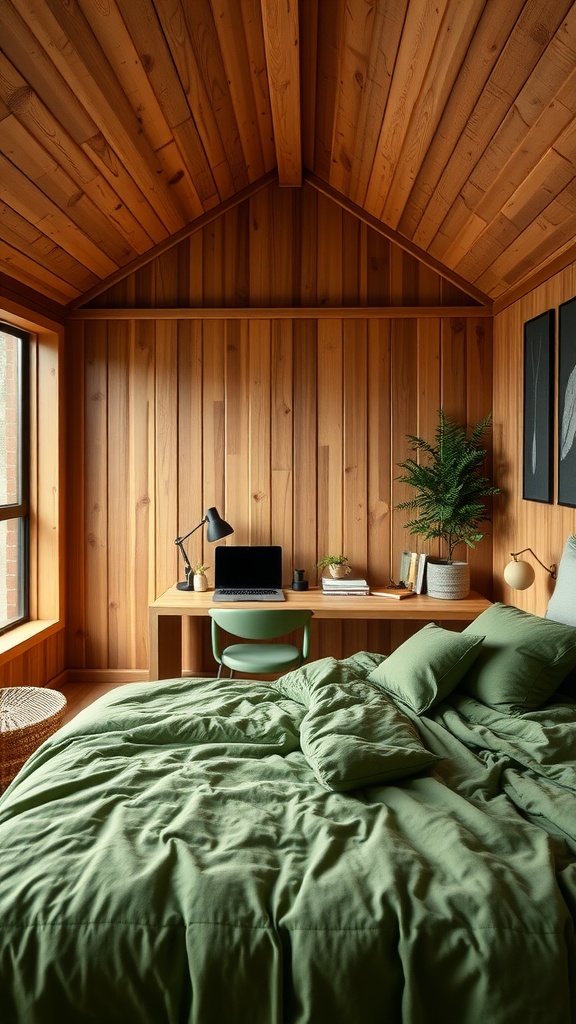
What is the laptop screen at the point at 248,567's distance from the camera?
4.13 m

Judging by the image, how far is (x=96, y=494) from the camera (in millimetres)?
4414

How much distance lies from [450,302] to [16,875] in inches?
148

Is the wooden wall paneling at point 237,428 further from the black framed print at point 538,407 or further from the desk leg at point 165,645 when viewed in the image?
the black framed print at point 538,407

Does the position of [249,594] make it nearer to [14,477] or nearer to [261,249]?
[14,477]

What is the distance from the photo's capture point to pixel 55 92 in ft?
8.27

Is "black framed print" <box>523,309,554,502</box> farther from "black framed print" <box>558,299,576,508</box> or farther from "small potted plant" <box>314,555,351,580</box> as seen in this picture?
"small potted plant" <box>314,555,351,580</box>

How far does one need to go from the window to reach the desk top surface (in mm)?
920

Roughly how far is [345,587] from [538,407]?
138 centimetres

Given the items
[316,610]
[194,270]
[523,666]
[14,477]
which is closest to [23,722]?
[316,610]

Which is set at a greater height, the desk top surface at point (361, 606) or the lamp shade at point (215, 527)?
the lamp shade at point (215, 527)

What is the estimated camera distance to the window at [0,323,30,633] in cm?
398

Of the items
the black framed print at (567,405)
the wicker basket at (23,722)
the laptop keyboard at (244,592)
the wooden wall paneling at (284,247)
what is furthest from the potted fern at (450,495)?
the wicker basket at (23,722)

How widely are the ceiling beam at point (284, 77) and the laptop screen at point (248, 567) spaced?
7.03 feet

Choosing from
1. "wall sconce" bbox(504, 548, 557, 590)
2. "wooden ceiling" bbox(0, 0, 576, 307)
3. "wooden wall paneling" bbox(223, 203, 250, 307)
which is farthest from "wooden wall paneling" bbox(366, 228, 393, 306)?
"wall sconce" bbox(504, 548, 557, 590)
